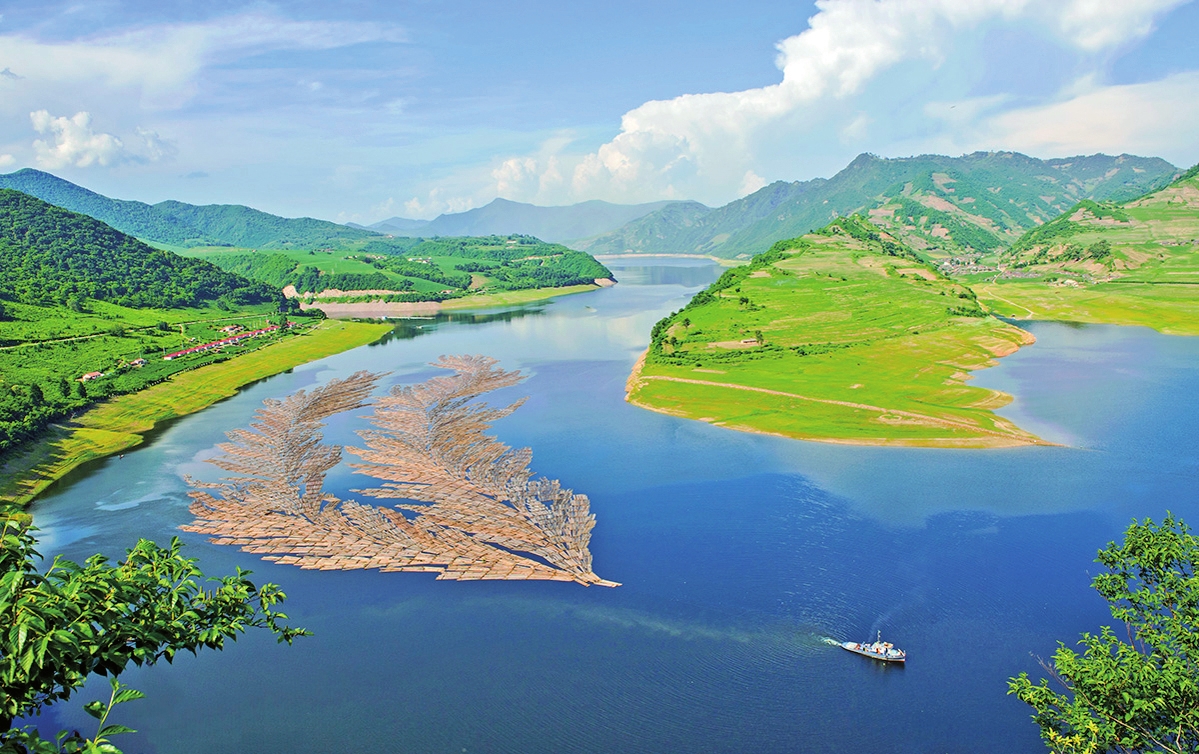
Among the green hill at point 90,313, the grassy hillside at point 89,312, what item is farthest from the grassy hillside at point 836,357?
the green hill at point 90,313

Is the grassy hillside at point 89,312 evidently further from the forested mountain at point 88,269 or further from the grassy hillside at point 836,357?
the grassy hillside at point 836,357

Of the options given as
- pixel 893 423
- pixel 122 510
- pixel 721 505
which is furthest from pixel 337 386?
pixel 893 423

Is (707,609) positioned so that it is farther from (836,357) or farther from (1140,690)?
(836,357)

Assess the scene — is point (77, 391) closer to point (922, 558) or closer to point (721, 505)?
point (721, 505)

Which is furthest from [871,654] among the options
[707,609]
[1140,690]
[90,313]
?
[90,313]

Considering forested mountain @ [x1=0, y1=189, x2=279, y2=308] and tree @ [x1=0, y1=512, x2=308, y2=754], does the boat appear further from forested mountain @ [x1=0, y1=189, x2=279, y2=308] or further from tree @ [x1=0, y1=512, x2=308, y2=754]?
forested mountain @ [x1=0, y1=189, x2=279, y2=308]
